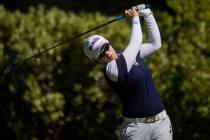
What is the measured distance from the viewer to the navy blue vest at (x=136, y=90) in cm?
669

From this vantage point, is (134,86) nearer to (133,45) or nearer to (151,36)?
(133,45)

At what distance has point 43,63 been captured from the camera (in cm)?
1038

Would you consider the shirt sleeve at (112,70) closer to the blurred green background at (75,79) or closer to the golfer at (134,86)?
the golfer at (134,86)

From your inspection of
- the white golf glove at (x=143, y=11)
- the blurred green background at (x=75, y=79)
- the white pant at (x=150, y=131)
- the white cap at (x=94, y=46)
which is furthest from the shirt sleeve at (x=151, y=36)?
the blurred green background at (x=75, y=79)

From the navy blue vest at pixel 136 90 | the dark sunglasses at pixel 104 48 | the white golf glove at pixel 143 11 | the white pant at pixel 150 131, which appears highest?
the white golf glove at pixel 143 11

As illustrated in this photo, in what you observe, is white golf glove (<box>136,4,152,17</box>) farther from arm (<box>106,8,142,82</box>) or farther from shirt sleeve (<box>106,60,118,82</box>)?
shirt sleeve (<box>106,60,118,82</box>)

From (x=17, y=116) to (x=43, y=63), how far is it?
3.01ft

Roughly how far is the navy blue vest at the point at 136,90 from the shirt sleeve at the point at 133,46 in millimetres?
39

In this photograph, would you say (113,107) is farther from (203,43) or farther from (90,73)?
(203,43)

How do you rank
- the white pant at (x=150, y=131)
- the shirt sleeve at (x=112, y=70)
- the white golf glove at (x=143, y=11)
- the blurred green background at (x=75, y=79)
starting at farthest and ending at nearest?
the blurred green background at (x=75, y=79), the white golf glove at (x=143, y=11), the white pant at (x=150, y=131), the shirt sleeve at (x=112, y=70)

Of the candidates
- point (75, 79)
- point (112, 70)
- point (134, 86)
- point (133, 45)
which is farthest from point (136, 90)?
point (75, 79)

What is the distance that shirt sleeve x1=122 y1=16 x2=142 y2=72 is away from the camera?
6.71 meters

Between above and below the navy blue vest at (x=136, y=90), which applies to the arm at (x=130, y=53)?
above

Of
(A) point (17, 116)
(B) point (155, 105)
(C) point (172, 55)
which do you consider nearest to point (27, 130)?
(A) point (17, 116)
